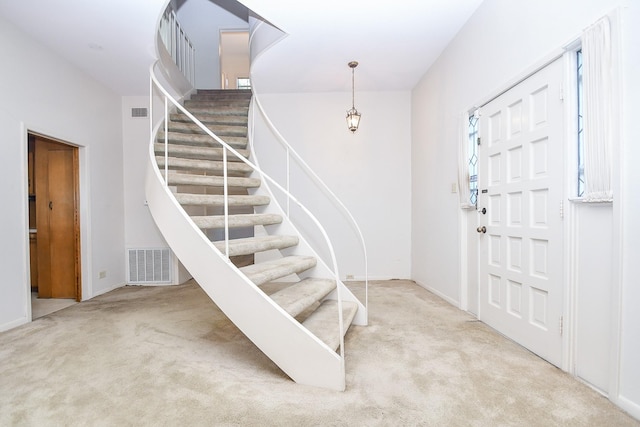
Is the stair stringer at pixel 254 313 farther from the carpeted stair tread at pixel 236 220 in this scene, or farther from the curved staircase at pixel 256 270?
the carpeted stair tread at pixel 236 220

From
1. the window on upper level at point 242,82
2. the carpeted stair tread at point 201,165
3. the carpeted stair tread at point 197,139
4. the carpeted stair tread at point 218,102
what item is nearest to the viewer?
the carpeted stair tread at point 201,165

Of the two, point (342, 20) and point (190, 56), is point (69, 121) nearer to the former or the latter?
point (190, 56)

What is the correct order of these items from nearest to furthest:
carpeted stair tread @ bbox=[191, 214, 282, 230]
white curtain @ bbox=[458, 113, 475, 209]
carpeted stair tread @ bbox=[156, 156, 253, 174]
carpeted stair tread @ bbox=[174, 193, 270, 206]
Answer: carpeted stair tread @ bbox=[191, 214, 282, 230]
carpeted stair tread @ bbox=[174, 193, 270, 206]
carpeted stair tread @ bbox=[156, 156, 253, 174]
white curtain @ bbox=[458, 113, 475, 209]

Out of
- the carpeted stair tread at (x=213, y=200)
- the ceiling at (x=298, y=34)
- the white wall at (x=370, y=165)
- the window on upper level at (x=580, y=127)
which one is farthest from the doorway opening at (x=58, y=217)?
the window on upper level at (x=580, y=127)

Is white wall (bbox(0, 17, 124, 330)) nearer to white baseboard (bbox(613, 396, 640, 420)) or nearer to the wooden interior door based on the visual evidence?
the wooden interior door

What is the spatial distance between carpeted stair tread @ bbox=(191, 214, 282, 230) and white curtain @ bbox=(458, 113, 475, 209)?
1.84 m

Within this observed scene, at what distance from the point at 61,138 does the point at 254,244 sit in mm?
2836

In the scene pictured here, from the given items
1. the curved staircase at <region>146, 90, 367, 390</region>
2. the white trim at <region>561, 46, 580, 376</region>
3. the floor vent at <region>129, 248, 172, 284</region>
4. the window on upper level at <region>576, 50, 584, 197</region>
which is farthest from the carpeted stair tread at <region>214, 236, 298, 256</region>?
the floor vent at <region>129, 248, 172, 284</region>

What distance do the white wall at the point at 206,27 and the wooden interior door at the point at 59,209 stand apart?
3.34 m

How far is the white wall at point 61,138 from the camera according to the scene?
279 centimetres

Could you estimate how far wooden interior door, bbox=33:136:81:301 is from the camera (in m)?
3.75

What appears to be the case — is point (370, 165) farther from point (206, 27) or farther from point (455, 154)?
point (206, 27)

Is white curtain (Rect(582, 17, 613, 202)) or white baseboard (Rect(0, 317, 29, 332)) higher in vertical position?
white curtain (Rect(582, 17, 613, 202))

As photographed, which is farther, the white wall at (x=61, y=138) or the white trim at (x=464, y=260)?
the white trim at (x=464, y=260)
